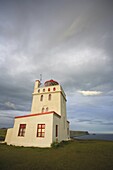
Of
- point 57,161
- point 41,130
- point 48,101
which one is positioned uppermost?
point 48,101

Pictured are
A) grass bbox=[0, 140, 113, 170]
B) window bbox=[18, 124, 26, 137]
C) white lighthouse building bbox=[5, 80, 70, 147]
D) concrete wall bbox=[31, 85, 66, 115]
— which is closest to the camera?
grass bbox=[0, 140, 113, 170]

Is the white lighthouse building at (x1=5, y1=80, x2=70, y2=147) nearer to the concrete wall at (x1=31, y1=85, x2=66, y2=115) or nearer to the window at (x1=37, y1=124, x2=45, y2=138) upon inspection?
the window at (x1=37, y1=124, x2=45, y2=138)

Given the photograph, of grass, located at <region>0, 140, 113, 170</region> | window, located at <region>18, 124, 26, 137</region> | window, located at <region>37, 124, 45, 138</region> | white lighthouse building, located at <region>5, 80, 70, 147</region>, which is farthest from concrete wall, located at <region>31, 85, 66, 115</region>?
grass, located at <region>0, 140, 113, 170</region>

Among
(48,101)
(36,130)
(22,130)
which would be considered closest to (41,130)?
(36,130)

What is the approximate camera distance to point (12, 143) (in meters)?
16.5

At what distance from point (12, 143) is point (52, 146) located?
6612 millimetres

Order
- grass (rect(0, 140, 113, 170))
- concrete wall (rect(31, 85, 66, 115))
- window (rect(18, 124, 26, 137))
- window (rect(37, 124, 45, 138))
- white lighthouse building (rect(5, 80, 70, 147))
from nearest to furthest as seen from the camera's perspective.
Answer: grass (rect(0, 140, 113, 170)) < white lighthouse building (rect(5, 80, 70, 147)) < window (rect(37, 124, 45, 138)) < window (rect(18, 124, 26, 137)) < concrete wall (rect(31, 85, 66, 115))

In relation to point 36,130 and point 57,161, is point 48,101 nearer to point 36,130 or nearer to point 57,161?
point 36,130

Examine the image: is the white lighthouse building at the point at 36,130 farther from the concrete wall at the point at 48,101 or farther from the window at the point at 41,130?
the concrete wall at the point at 48,101

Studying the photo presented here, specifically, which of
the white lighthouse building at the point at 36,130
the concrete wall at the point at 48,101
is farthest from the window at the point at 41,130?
the concrete wall at the point at 48,101

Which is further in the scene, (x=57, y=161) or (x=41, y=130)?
(x=41, y=130)

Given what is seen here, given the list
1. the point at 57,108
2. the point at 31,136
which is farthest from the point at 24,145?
the point at 57,108

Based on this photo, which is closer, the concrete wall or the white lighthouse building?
the white lighthouse building

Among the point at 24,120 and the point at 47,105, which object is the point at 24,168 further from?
the point at 47,105
